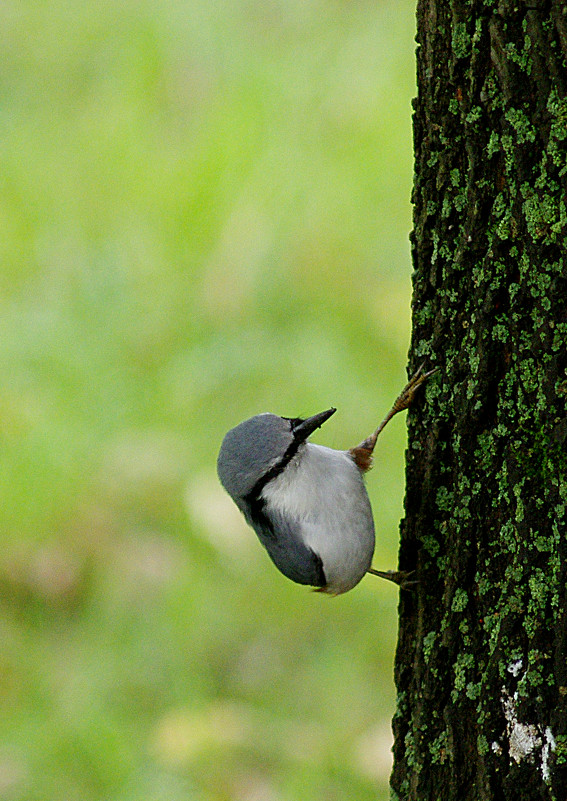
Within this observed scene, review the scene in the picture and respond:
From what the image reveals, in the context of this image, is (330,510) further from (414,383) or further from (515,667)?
(515,667)

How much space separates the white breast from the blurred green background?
1.11 m

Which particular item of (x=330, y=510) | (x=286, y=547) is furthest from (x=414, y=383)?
(x=286, y=547)

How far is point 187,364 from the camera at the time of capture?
13.5 feet

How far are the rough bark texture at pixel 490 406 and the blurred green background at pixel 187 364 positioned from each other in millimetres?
1297

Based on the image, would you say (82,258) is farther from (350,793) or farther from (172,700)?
(350,793)

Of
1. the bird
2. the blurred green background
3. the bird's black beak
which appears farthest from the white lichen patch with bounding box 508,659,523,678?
the blurred green background

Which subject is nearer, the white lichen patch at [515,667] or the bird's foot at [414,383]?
the white lichen patch at [515,667]

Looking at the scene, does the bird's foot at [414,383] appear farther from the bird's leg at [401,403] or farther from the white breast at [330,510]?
the white breast at [330,510]

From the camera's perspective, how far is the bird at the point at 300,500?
2.25 m

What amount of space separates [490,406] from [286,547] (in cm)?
71

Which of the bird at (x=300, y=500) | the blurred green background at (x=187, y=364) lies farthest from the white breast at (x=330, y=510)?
the blurred green background at (x=187, y=364)

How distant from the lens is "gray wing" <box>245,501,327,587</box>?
88.5 inches

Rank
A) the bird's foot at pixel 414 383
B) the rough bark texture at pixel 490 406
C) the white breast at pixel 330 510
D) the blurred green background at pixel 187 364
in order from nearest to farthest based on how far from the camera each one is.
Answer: the rough bark texture at pixel 490 406, the bird's foot at pixel 414 383, the white breast at pixel 330 510, the blurred green background at pixel 187 364

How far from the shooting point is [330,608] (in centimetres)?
355
